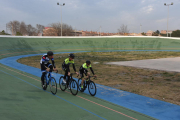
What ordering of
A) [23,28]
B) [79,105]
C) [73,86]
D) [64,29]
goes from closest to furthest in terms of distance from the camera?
1. [79,105]
2. [73,86]
3. [64,29]
4. [23,28]

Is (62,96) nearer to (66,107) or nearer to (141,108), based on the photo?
Answer: (66,107)

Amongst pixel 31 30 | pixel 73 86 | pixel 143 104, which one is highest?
pixel 31 30

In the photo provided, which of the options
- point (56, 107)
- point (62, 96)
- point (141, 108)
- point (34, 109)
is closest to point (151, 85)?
point (141, 108)

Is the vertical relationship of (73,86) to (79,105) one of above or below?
above

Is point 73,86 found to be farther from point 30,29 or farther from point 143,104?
point 30,29

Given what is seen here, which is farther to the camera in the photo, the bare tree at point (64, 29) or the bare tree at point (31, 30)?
the bare tree at point (31, 30)

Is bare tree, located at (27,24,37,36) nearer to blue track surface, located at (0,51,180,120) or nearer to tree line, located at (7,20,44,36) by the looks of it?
tree line, located at (7,20,44,36)

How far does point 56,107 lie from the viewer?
6.77 meters

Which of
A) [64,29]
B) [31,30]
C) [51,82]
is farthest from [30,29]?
[51,82]

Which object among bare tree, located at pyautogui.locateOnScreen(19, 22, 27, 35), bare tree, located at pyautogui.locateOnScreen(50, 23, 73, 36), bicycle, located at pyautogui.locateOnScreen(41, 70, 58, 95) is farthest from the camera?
bare tree, located at pyautogui.locateOnScreen(19, 22, 27, 35)

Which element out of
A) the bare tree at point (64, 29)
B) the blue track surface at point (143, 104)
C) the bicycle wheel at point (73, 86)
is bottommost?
the blue track surface at point (143, 104)

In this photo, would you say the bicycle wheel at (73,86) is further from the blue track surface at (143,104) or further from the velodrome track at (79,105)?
the blue track surface at (143,104)

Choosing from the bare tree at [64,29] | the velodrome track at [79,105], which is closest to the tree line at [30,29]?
the bare tree at [64,29]

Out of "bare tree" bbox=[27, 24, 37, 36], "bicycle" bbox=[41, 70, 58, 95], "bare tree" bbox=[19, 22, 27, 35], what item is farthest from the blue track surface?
"bare tree" bbox=[27, 24, 37, 36]
